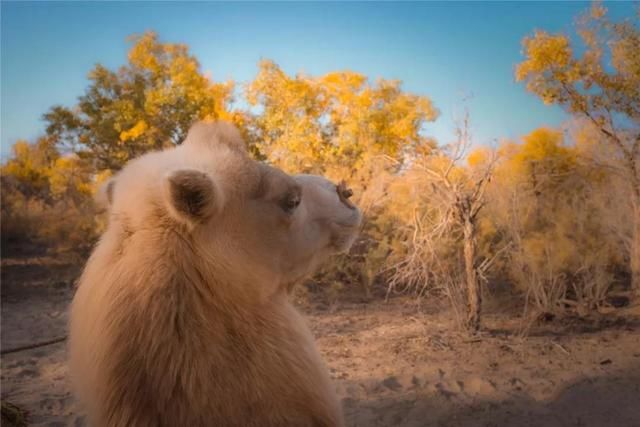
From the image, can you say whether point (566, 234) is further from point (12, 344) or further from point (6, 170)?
point (6, 170)

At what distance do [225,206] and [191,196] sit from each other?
23cm

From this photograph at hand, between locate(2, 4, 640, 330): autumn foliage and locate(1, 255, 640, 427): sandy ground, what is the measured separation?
0.78 meters

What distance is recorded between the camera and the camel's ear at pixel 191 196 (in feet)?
4.55

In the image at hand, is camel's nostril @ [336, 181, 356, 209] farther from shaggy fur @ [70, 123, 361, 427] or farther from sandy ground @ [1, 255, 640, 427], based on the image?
sandy ground @ [1, 255, 640, 427]

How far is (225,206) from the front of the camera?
1675 mm

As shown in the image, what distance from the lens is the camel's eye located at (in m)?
1.92

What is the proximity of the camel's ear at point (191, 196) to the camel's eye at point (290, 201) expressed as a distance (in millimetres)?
402

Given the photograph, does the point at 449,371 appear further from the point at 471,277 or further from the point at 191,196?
the point at 191,196

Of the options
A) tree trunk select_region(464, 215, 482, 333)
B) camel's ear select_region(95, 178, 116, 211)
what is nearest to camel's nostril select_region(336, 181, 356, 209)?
camel's ear select_region(95, 178, 116, 211)

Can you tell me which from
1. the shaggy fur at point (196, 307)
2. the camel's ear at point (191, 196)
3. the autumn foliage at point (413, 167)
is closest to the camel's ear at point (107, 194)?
the shaggy fur at point (196, 307)

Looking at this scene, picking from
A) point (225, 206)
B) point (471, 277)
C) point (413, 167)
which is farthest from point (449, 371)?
point (225, 206)

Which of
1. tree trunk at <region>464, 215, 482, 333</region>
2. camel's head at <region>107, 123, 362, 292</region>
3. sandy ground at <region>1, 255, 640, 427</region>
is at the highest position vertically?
camel's head at <region>107, 123, 362, 292</region>

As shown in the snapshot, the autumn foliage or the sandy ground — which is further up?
the autumn foliage

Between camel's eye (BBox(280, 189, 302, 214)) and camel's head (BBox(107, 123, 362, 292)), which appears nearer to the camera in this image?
camel's head (BBox(107, 123, 362, 292))
